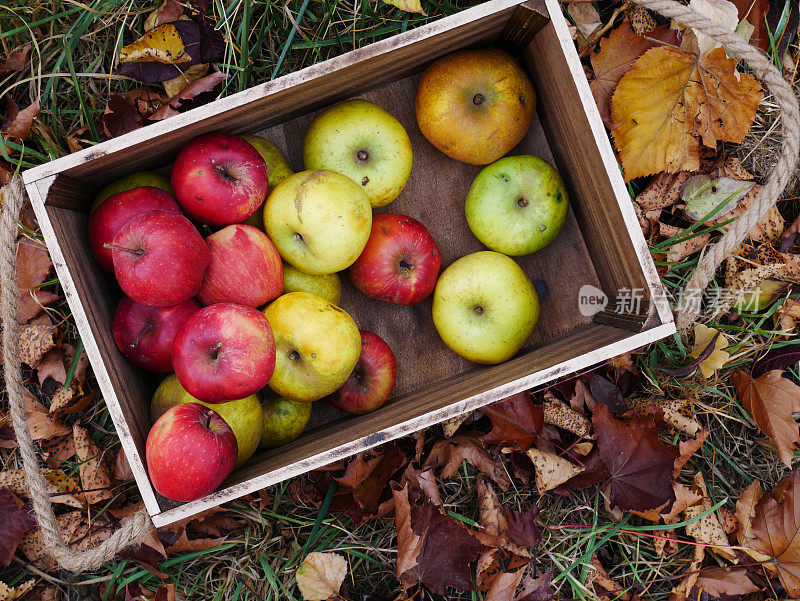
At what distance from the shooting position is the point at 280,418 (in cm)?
176

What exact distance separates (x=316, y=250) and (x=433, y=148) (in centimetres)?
61

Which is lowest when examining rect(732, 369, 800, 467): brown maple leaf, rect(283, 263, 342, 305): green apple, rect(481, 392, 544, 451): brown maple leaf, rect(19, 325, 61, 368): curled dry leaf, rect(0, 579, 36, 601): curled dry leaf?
rect(732, 369, 800, 467): brown maple leaf

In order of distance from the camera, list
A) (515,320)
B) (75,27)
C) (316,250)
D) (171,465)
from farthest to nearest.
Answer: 1. (75,27)
2. (515,320)
3. (316,250)
4. (171,465)

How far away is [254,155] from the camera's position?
5.41 ft

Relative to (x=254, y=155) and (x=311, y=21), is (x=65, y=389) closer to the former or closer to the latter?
(x=254, y=155)

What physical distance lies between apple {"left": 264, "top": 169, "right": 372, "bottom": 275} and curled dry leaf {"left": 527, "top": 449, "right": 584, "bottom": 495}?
0.89m

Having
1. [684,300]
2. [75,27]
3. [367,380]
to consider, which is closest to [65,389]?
[367,380]

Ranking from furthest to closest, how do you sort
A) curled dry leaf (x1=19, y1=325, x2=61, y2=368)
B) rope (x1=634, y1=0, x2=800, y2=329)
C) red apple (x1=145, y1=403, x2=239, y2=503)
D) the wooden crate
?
curled dry leaf (x1=19, y1=325, x2=61, y2=368), rope (x1=634, y1=0, x2=800, y2=329), the wooden crate, red apple (x1=145, y1=403, x2=239, y2=503)

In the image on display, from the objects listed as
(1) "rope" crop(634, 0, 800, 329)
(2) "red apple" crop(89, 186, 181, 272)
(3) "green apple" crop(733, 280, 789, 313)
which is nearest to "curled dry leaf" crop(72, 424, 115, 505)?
(2) "red apple" crop(89, 186, 181, 272)

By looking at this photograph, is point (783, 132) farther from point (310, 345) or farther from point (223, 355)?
point (223, 355)

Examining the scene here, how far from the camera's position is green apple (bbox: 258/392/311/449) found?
175 centimetres

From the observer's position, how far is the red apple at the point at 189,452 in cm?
139

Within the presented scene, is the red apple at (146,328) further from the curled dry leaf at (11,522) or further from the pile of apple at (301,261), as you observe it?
the curled dry leaf at (11,522)

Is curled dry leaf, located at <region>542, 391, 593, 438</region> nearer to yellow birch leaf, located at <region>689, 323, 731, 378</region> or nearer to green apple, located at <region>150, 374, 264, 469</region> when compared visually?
yellow birch leaf, located at <region>689, 323, 731, 378</region>
